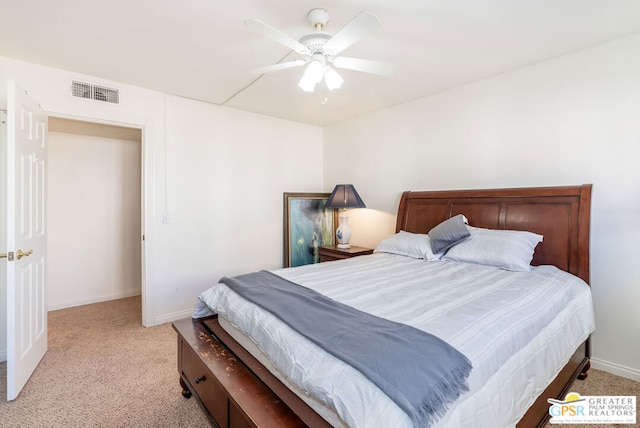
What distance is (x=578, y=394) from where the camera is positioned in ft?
6.99

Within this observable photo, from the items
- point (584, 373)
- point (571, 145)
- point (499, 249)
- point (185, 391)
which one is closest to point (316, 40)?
point (499, 249)

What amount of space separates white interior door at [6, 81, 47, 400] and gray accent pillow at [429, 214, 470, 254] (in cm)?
318

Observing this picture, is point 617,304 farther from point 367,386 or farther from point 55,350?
point 55,350

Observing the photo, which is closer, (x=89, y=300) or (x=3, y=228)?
(x=3, y=228)

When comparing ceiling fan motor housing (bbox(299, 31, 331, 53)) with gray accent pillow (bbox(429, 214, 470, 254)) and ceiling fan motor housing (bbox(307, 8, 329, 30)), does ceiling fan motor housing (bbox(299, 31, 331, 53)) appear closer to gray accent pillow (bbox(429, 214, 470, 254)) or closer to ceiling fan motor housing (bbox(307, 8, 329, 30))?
ceiling fan motor housing (bbox(307, 8, 329, 30))

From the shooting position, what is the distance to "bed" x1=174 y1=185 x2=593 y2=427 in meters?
1.18

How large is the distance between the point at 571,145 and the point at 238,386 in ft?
9.92

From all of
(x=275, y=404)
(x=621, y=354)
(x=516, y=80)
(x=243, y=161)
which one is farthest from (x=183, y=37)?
(x=621, y=354)

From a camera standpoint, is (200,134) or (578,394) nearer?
(578,394)

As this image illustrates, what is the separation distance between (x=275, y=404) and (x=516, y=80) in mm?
3236

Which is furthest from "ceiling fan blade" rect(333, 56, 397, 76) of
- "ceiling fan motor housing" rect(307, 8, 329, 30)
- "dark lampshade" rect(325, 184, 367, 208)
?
"dark lampshade" rect(325, 184, 367, 208)

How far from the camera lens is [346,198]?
159 inches

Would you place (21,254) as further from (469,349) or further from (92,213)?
(469,349)

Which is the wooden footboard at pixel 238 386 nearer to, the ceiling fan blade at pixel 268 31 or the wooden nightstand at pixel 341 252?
the ceiling fan blade at pixel 268 31
